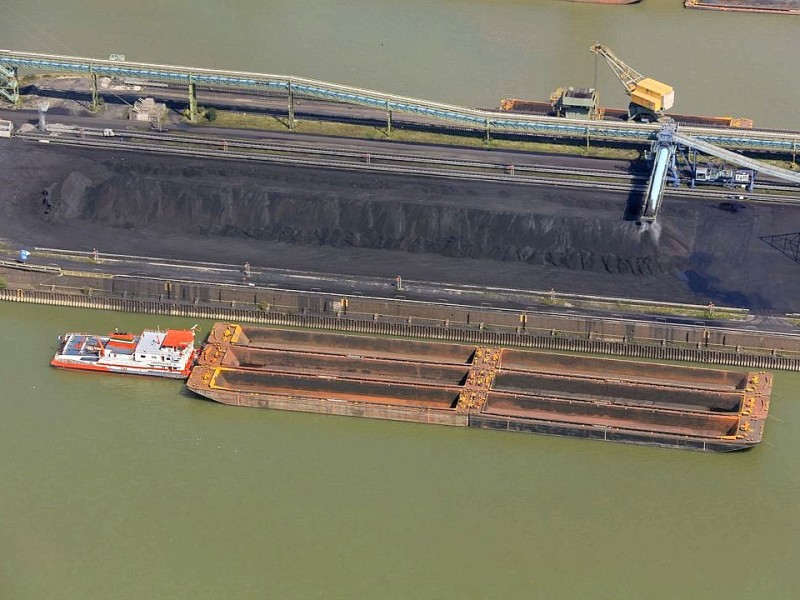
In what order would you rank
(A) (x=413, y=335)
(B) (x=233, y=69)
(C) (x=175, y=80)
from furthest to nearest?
(B) (x=233, y=69) → (C) (x=175, y=80) → (A) (x=413, y=335)

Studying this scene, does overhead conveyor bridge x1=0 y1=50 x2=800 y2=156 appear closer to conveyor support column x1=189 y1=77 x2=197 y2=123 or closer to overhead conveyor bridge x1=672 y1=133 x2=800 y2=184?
conveyor support column x1=189 y1=77 x2=197 y2=123

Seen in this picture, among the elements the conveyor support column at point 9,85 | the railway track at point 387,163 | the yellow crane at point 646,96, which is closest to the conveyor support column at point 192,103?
the railway track at point 387,163

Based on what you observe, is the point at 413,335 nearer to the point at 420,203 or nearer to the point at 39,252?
the point at 420,203

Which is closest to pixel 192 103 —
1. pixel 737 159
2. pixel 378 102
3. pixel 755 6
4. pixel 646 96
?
pixel 378 102

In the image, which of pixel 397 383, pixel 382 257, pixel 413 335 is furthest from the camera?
pixel 382 257

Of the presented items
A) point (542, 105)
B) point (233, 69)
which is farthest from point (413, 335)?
point (233, 69)

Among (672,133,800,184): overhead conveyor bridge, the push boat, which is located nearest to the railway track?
(672,133,800,184): overhead conveyor bridge

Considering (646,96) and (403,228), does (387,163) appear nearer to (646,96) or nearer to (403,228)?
(403,228)
